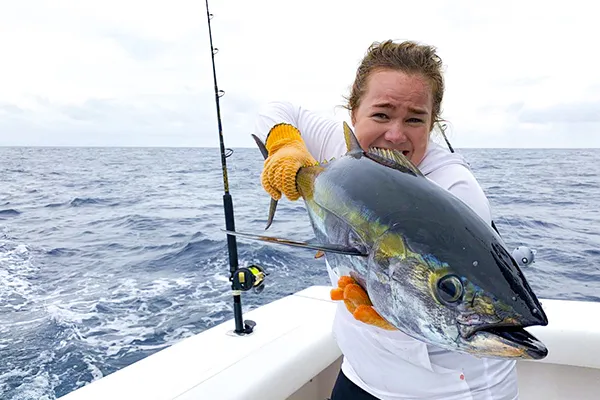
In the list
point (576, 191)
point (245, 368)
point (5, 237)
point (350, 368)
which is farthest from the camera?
point (576, 191)

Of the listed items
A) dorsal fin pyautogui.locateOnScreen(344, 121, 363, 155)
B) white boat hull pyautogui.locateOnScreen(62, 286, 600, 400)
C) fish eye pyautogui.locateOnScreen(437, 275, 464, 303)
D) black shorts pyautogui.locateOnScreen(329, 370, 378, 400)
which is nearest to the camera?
fish eye pyautogui.locateOnScreen(437, 275, 464, 303)

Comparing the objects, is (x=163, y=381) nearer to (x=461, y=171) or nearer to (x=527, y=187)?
(x=461, y=171)

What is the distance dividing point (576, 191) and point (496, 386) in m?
17.0

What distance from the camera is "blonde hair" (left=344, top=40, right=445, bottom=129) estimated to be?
1598 millimetres

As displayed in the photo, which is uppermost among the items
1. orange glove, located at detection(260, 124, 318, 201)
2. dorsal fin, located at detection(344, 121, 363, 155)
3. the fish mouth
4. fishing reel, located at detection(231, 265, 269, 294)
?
dorsal fin, located at detection(344, 121, 363, 155)

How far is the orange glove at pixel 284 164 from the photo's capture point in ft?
5.49

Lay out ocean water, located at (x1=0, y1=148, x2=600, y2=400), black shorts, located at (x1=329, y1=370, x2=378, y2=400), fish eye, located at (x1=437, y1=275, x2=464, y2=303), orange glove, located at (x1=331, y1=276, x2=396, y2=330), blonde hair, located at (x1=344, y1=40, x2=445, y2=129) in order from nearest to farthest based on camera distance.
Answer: fish eye, located at (x1=437, y1=275, x2=464, y2=303)
orange glove, located at (x1=331, y1=276, x2=396, y2=330)
blonde hair, located at (x1=344, y1=40, x2=445, y2=129)
black shorts, located at (x1=329, y1=370, x2=378, y2=400)
ocean water, located at (x1=0, y1=148, x2=600, y2=400)

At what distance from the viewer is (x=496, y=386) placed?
5.26 ft

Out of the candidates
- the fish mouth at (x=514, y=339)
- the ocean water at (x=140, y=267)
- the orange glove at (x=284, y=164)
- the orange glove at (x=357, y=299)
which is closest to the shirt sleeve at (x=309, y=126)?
the orange glove at (x=284, y=164)

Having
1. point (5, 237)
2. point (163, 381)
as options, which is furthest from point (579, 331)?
point (5, 237)

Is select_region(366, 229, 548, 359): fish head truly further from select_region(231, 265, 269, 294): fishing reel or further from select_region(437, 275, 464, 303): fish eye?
select_region(231, 265, 269, 294): fishing reel

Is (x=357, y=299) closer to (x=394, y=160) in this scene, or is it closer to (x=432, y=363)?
(x=394, y=160)

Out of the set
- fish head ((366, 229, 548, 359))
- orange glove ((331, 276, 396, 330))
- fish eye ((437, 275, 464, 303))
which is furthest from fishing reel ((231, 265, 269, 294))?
fish eye ((437, 275, 464, 303))

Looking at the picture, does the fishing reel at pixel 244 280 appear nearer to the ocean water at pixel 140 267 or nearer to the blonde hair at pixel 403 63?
the blonde hair at pixel 403 63
